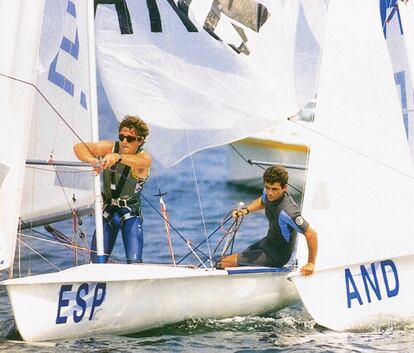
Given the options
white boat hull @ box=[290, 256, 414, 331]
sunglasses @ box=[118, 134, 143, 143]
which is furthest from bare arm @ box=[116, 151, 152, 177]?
white boat hull @ box=[290, 256, 414, 331]

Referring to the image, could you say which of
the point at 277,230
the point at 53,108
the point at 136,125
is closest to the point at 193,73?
the point at 136,125

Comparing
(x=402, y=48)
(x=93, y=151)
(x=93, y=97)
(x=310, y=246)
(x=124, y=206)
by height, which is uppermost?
(x=402, y=48)

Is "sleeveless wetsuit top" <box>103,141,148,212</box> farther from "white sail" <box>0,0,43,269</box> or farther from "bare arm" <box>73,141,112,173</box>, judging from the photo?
"white sail" <box>0,0,43,269</box>

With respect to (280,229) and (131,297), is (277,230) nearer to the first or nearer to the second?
(280,229)

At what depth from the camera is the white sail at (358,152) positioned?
351 inches

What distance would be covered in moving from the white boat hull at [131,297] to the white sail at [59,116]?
3.52 ft

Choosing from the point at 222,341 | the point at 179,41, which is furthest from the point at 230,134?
the point at 222,341

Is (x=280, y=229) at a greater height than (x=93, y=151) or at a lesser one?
lesser

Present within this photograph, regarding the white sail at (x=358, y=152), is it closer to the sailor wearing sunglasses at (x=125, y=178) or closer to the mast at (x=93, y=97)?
the sailor wearing sunglasses at (x=125, y=178)

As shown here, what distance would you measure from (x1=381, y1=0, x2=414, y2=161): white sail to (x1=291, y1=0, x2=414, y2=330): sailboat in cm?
9

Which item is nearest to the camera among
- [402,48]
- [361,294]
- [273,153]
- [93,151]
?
[93,151]

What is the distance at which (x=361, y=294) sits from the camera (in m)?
8.95

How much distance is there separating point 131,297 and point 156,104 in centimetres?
160

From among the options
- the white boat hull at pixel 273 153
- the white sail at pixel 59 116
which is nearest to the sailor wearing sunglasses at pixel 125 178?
the white sail at pixel 59 116
